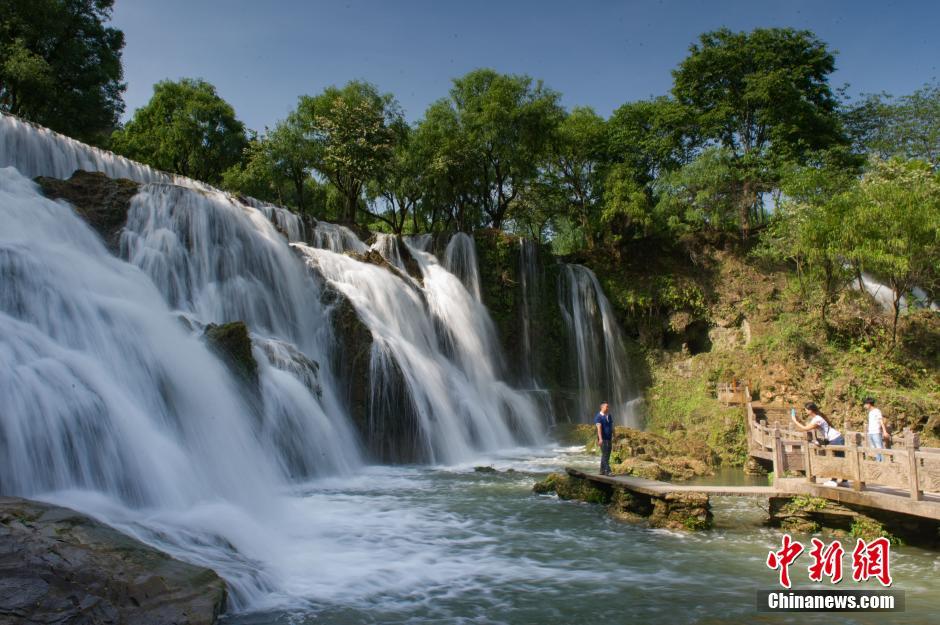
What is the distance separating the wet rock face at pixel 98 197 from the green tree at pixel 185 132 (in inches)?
667

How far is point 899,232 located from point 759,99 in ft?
38.9

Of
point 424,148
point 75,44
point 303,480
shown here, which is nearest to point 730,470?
point 303,480

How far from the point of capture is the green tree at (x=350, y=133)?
29.9 meters

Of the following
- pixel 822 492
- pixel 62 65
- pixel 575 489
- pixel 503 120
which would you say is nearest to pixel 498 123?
pixel 503 120

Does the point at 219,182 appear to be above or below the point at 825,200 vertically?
above

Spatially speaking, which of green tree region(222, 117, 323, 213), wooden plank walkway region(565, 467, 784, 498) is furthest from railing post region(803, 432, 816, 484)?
green tree region(222, 117, 323, 213)

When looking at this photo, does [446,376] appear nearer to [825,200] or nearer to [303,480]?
[303,480]

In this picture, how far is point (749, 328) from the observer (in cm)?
2772

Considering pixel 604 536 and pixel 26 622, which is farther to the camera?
pixel 604 536

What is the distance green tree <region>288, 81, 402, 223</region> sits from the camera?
29891 millimetres

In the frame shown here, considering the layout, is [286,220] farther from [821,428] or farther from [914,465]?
[914,465]

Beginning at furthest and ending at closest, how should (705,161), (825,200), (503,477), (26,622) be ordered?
(705,161) < (825,200) < (503,477) < (26,622)

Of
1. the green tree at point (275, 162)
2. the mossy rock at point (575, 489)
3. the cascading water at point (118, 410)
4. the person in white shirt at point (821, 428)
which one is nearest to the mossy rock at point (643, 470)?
the mossy rock at point (575, 489)

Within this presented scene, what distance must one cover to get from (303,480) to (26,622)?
9.07 m
